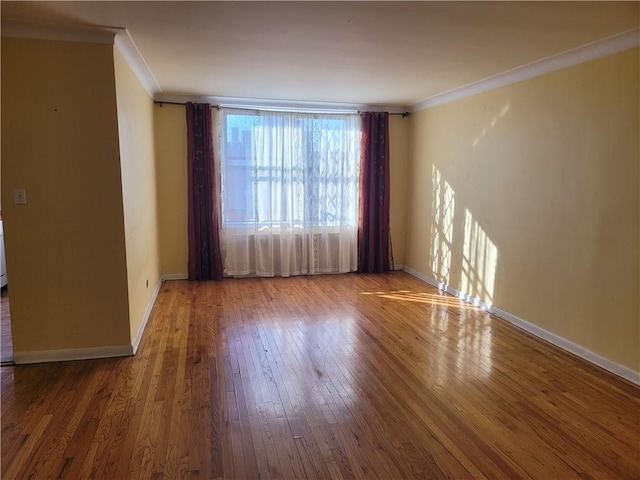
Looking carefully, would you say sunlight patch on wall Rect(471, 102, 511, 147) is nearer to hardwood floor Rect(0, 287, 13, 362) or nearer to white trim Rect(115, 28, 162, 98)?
white trim Rect(115, 28, 162, 98)

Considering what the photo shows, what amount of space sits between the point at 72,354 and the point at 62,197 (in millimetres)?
1122

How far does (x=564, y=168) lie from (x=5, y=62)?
13.1 ft

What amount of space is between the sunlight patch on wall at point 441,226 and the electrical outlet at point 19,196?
4041 millimetres

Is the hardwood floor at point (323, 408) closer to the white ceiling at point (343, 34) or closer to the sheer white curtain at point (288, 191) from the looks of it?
the sheer white curtain at point (288, 191)

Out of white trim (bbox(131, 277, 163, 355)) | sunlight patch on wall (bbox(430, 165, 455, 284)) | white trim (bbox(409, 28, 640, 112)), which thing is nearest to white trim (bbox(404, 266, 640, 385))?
sunlight patch on wall (bbox(430, 165, 455, 284))

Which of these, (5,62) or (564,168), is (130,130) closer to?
(5,62)

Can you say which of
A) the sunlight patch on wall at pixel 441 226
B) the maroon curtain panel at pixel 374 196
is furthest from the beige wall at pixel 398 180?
the sunlight patch on wall at pixel 441 226

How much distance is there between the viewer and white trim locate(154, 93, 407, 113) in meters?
5.25

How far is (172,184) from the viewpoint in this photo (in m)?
5.38

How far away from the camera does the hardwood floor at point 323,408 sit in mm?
2043

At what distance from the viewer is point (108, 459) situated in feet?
6.75

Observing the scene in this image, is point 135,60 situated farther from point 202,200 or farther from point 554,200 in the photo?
point 554,200

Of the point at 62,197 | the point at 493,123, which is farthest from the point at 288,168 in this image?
the point at 62,197

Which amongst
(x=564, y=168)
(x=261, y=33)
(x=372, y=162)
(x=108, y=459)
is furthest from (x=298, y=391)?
(x=372, y=162)
